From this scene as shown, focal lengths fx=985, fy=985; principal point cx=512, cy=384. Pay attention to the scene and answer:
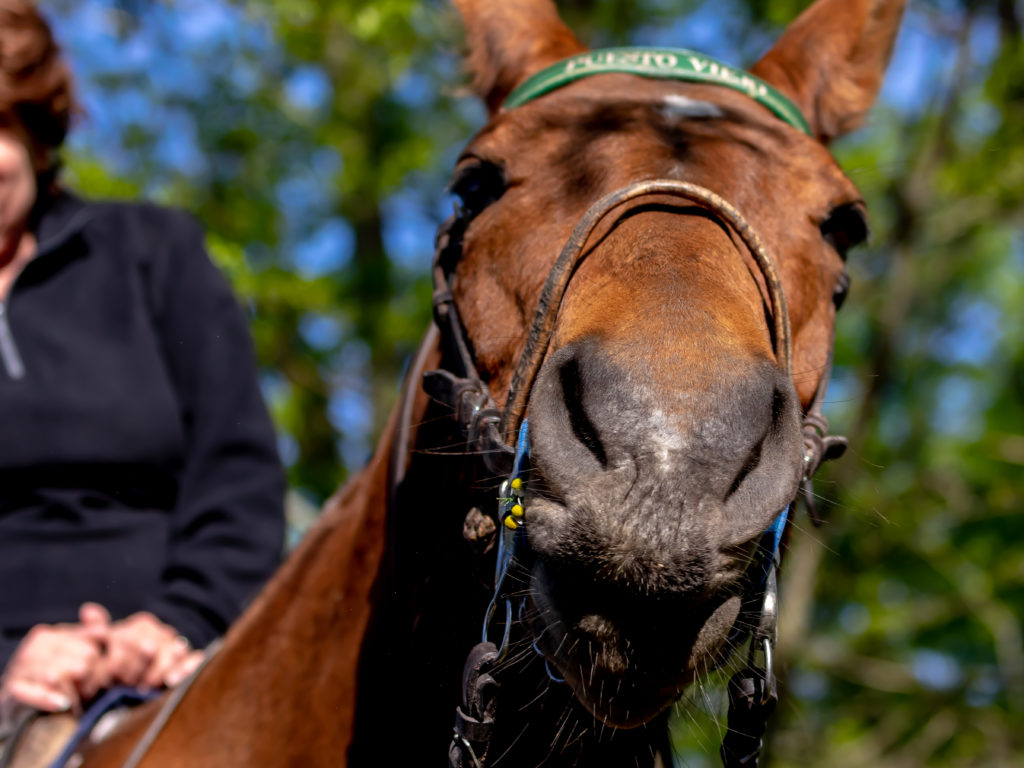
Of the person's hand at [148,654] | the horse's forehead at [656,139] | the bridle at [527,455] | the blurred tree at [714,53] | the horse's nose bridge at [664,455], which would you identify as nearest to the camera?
the horse's nose bridge at [664,455]

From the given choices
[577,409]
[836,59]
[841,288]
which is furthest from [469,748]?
[836,59]

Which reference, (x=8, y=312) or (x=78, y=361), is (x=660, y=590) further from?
(x=8, y=312)

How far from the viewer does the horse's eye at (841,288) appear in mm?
2254

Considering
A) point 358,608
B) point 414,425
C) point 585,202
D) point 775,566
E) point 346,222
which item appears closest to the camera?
point 775,566

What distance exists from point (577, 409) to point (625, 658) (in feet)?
1.28

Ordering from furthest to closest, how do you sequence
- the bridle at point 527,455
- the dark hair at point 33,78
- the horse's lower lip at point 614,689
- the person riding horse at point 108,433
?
the dark hair at point 33,78 < the person riding horse at point 108,433 < the bridle at point 527,455 < the horse's lower lip at point 614,689

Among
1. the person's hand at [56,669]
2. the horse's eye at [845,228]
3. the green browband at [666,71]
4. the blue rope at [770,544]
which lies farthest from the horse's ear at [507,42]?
the person's hand at [56,669]

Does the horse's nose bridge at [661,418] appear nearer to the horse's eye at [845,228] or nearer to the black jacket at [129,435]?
the horse's eye at [845,228]

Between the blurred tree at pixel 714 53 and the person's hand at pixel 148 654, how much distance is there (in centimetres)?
560

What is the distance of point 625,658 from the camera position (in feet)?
4.96

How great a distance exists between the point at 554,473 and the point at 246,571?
5.45ft

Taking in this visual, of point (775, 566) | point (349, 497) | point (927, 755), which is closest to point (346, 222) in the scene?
point (927, 755)

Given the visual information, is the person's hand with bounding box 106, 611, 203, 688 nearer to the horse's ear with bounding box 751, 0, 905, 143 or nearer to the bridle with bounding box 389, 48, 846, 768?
the bridle with bounding box 389, 48, 846, 768

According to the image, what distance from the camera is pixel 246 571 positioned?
287 cm
